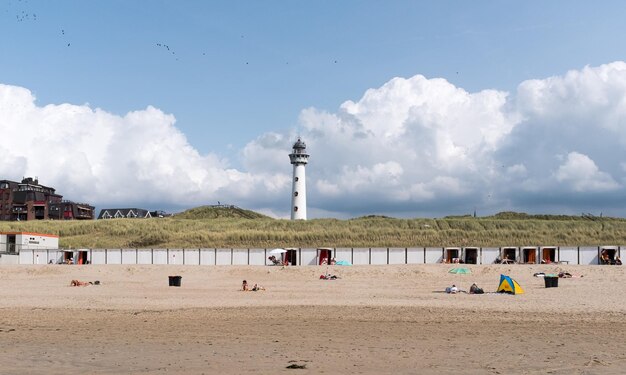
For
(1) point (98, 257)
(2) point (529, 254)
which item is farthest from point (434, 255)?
(1) point (98, 257)

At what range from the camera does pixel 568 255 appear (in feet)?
167

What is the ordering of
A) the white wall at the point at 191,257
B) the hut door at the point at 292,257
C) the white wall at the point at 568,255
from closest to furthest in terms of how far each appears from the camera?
1. the white wall at the point at 568,255
2. the hut door at the point at 292,257
3. the white wall at the point at 191,257

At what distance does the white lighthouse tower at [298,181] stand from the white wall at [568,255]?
43.3 metres

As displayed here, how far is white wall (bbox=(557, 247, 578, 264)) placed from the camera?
5084cm

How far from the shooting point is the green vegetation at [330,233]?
70250mm

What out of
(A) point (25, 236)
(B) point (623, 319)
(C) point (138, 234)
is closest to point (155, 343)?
(B) point (623, 319)

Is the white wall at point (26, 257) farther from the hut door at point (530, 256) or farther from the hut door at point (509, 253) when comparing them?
the hut door at point (530, 256)

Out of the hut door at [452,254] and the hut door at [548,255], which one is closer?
the hut door at [548,255]

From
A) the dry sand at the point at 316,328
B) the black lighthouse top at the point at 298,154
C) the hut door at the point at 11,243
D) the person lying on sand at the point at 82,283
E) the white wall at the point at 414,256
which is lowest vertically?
the person lying on sand at the point at 82,283

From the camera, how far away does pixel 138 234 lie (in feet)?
256

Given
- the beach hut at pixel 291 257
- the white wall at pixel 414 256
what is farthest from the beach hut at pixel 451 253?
the beach hut at pixel 291 257

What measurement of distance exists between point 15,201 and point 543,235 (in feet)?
314

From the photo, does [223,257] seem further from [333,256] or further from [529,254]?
[529,254]

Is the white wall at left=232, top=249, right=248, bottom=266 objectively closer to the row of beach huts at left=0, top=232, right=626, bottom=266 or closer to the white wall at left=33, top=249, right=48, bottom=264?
the row of beach huts at left=0, top=232, right=626, bottom=266
